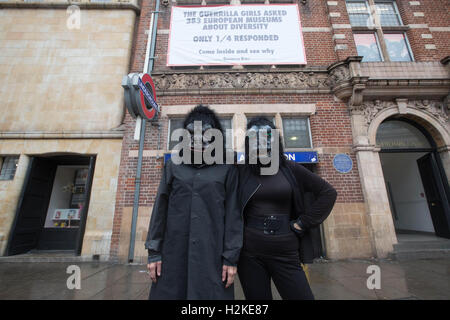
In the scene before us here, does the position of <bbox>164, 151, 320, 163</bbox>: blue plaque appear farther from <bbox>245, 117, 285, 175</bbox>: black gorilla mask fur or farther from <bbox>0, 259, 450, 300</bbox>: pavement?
<bbox>245, 117, 285, 175</bbox>: black gorilla mask fur

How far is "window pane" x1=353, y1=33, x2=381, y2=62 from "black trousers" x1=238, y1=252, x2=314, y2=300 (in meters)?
8.32

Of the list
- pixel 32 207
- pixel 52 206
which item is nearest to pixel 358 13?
pixel 52 206

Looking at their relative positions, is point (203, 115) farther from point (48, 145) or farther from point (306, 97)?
point (48, 145)

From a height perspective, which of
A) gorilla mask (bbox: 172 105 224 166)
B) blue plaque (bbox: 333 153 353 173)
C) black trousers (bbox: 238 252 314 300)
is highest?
blue plaque (bbox: 333 153 353 173)

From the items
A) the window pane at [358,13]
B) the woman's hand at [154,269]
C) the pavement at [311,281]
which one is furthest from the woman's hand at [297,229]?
the window pane at [358,13]

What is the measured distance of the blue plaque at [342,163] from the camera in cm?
589

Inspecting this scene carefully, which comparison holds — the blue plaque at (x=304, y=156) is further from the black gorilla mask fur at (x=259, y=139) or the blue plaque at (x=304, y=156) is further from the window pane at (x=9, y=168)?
the window pane at (x=9, y=168)

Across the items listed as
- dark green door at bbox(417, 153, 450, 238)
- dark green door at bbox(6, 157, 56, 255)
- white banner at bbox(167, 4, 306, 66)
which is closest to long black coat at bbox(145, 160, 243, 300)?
white banner at bbox(167, 4, 306, 66)

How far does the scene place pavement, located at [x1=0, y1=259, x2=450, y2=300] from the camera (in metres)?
3.20

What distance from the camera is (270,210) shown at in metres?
1.97

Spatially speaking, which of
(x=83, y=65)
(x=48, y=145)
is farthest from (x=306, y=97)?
(x=48, y=145)

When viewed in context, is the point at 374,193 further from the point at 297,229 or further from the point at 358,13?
the point at 358,13

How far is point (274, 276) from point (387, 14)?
1094cm

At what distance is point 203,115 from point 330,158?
5.21 m
